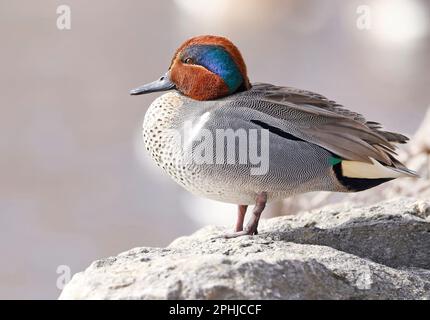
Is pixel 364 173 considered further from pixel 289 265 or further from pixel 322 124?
pixel 289 265

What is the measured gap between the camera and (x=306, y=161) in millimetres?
2105

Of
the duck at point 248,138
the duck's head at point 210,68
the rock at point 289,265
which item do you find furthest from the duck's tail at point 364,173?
the duck's head at point 210,68

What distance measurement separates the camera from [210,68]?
2.18 m

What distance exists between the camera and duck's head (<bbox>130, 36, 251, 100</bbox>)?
2.17 meters

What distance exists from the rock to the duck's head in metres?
0.37

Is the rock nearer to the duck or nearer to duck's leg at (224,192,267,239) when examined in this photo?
duck's leg at (224,192,267,239)

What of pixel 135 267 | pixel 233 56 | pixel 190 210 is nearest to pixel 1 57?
pixel 190 210

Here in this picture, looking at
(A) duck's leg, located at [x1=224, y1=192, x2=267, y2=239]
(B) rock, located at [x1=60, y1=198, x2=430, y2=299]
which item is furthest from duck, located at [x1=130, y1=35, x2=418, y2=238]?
(B) rock, located at [x1=60, y1=198, x2=430, y2=299]

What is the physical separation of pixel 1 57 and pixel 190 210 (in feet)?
5.04

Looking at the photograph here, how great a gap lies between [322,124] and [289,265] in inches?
20.2
